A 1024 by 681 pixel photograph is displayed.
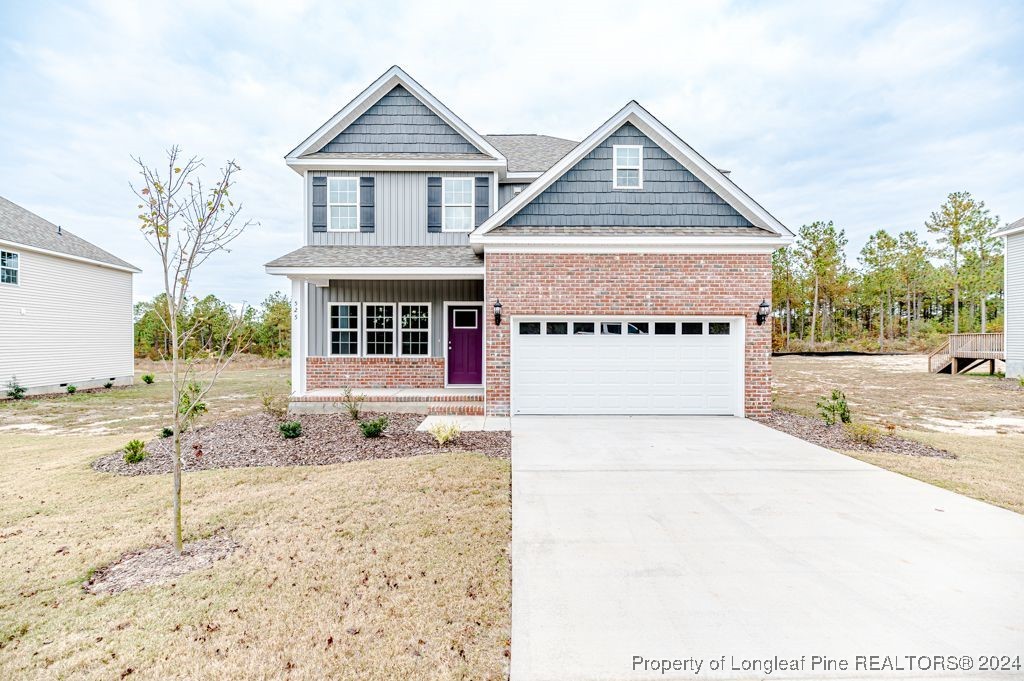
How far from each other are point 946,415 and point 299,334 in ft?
51.7

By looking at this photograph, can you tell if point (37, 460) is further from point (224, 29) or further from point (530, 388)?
point (224, 29)

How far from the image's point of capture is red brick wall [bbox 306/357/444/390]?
1190 centimetres

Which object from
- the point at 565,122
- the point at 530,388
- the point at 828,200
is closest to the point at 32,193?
the point at 530,388

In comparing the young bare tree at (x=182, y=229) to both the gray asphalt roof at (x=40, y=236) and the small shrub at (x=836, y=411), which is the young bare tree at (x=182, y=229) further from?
the gray asphalt roof at (x=40, y=236)

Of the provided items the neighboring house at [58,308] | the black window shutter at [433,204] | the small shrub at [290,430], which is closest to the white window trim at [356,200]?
the black window shutter at [433,204]

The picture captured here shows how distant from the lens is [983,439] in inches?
322

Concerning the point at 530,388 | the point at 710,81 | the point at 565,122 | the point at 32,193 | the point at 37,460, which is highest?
the point at 565,122

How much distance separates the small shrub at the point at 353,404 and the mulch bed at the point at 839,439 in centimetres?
821

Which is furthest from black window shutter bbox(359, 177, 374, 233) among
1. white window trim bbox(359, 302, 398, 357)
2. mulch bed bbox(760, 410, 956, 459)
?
mulch bed bbox(760, 410, 956, 459)

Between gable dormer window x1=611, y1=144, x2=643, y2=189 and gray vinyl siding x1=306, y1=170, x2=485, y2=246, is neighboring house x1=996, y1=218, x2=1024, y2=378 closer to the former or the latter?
gable dormer window x1=611, y1=144, x2=643, y2=189

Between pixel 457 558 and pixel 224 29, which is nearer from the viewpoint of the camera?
pixel 457 558

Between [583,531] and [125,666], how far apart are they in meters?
3.28

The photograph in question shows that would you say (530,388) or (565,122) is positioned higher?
(565,122)

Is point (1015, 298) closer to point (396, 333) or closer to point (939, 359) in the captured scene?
point (939, 359)
